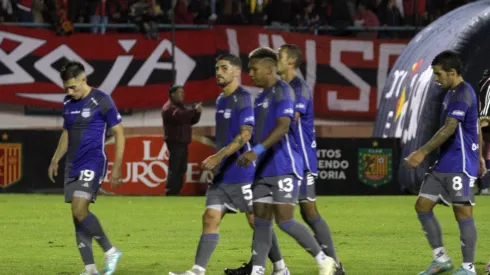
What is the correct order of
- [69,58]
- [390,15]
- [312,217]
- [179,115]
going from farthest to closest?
1. [390,15]
2. [69,58]
3. [179,115]
4. [312,217]

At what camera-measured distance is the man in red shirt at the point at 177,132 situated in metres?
22.4

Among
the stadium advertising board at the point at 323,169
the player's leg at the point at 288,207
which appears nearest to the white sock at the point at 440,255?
the player's leg at the point at 288,207

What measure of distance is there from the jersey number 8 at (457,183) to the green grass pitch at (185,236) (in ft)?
3.34

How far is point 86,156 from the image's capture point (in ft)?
34.9

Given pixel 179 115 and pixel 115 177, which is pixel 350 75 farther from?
pixel 115 177

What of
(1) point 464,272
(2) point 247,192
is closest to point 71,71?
(2) point 247,192

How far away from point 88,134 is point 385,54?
52.9 feet

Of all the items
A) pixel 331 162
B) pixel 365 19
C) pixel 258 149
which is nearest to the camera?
pixel 258 149

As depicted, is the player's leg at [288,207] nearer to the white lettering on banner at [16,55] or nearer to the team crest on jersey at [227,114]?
the team crest on jersey at [227,114]

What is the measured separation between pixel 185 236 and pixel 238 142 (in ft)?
16.8

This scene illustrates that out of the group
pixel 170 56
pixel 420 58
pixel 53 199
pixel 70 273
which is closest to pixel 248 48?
pixel 170 56

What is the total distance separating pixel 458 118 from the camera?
1039 cm

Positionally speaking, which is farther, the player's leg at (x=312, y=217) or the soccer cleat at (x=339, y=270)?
the player's leg at (x=312, y=217)

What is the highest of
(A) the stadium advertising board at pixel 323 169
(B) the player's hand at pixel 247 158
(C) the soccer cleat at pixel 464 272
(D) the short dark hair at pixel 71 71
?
(D) the short dark hair at pixel 71 71
